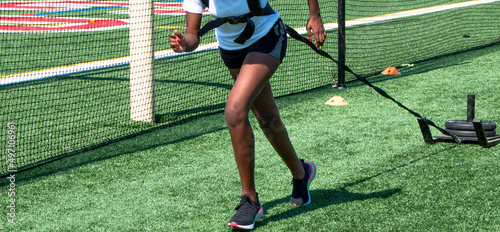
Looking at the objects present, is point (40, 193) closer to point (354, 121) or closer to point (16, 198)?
point (16, 198)

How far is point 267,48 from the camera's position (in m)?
3.40

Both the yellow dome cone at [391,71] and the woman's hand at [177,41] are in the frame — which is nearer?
the woman's hand at [177,41]

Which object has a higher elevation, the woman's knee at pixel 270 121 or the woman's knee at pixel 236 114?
the woman's knee at pixel 236 114

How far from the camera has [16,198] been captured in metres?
4.14

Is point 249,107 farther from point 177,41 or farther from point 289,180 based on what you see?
point 289,180

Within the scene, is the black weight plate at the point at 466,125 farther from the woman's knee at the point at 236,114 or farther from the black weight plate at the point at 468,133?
the woman's knee at the point at 236,114

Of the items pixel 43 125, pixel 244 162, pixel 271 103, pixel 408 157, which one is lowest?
pixel 43 125

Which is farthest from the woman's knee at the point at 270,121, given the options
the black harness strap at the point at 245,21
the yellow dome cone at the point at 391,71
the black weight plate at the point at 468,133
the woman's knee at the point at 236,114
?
the yellow dome cone at the point at 391,71

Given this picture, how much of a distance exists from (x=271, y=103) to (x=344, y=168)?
1.22m

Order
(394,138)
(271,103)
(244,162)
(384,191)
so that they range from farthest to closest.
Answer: (394,138)
(384,191)
(271,103)
(244,162)

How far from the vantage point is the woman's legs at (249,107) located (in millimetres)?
3283

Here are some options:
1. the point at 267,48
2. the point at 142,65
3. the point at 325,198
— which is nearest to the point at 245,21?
the point at 267,48

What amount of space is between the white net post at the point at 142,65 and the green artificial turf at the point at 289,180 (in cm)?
43

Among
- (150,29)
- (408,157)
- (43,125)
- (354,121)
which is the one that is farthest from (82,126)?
(408,157)
